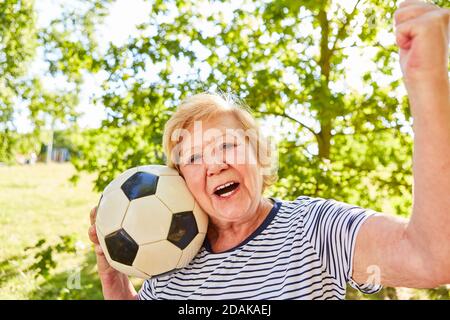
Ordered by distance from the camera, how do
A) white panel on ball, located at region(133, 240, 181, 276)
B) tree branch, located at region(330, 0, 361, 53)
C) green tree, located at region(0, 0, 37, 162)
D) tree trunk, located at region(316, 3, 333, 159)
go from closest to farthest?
white panel on ball, located at region(133, 240, 181, 276)
tree trunk, located at region(316, 3, 333, 159)
tree branch, located at region(330, 0, 361, 53)
green tree, located at region(0, 0, 37, 162)

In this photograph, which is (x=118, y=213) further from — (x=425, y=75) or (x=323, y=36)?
(x=323, y=36)

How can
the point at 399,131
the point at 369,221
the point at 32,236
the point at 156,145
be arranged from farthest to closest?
the point at 32,236 → the point at 399,131 → the point at 156,145 → the point at 369,221

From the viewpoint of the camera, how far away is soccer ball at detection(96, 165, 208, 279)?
6.68ft

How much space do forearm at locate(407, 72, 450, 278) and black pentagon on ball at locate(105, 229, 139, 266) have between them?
4.08 ft

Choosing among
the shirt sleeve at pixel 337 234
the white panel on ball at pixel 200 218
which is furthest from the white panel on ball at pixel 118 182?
the shirt sleeve at pixel 337 234

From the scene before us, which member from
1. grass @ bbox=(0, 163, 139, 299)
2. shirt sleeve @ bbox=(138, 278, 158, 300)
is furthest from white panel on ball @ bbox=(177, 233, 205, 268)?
grass @ bbox=(0, 163, 139, 299)

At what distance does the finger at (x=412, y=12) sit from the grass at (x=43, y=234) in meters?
2.16

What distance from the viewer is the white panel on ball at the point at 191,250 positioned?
2.01 m

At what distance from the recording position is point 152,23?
14.9 ft

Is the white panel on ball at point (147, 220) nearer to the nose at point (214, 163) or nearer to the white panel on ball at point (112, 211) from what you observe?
the white panel on ball at point (112, 211)

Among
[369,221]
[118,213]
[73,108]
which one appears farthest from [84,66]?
[369,221]

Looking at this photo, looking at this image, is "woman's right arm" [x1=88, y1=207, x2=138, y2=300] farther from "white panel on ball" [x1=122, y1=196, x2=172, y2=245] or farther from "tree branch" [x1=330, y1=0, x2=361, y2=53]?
"tree branch" [x1=330, y1=0, x2=361, y2=53]

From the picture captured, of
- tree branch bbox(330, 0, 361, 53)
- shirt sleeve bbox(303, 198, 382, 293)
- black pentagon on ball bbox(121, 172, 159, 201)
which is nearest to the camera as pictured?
shirt sleeve bbox(303, 198, 382, 293)
